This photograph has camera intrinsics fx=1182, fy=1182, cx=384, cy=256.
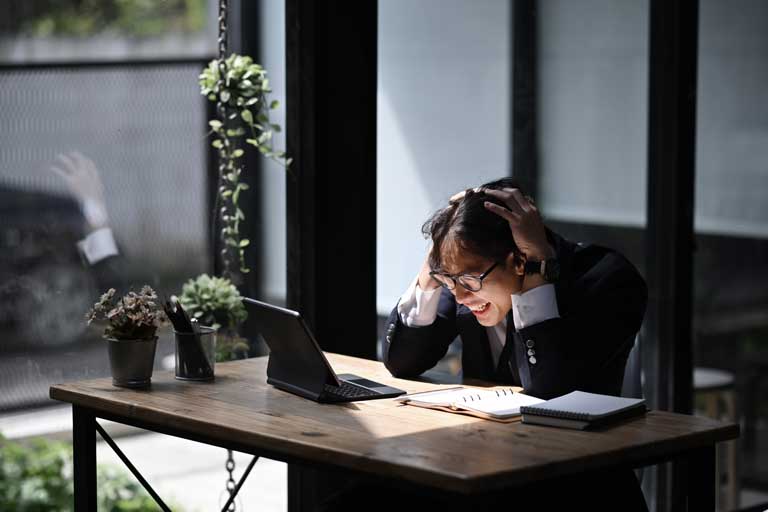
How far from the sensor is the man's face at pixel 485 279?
2893 millimetres

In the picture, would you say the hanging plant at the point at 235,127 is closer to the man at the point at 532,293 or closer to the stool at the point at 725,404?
the man at the point at 532,293

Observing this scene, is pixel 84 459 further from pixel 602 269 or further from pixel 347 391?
pixel 602 269

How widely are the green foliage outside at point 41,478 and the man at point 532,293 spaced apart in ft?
2.96

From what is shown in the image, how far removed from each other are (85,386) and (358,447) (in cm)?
93

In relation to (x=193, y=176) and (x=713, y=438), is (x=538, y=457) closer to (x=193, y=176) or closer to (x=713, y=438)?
(x=713, y=438)

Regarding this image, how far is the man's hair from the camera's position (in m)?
2.90

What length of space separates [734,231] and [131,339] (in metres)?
2.63

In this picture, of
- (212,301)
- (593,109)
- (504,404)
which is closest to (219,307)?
(212,301)

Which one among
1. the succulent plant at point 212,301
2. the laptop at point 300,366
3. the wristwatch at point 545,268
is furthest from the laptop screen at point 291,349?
the wristwatch at point 545,268

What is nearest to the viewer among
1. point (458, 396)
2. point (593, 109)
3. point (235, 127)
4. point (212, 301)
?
point (458, 396)

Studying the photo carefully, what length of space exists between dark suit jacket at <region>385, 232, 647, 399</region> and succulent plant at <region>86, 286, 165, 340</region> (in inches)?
25.1

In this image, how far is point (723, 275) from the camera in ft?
15.0

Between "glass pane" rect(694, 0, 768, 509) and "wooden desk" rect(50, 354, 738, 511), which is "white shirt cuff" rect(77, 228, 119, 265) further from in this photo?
"glass pane" rect(694, 0, 768, 509)

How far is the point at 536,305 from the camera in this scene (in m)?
2.84
